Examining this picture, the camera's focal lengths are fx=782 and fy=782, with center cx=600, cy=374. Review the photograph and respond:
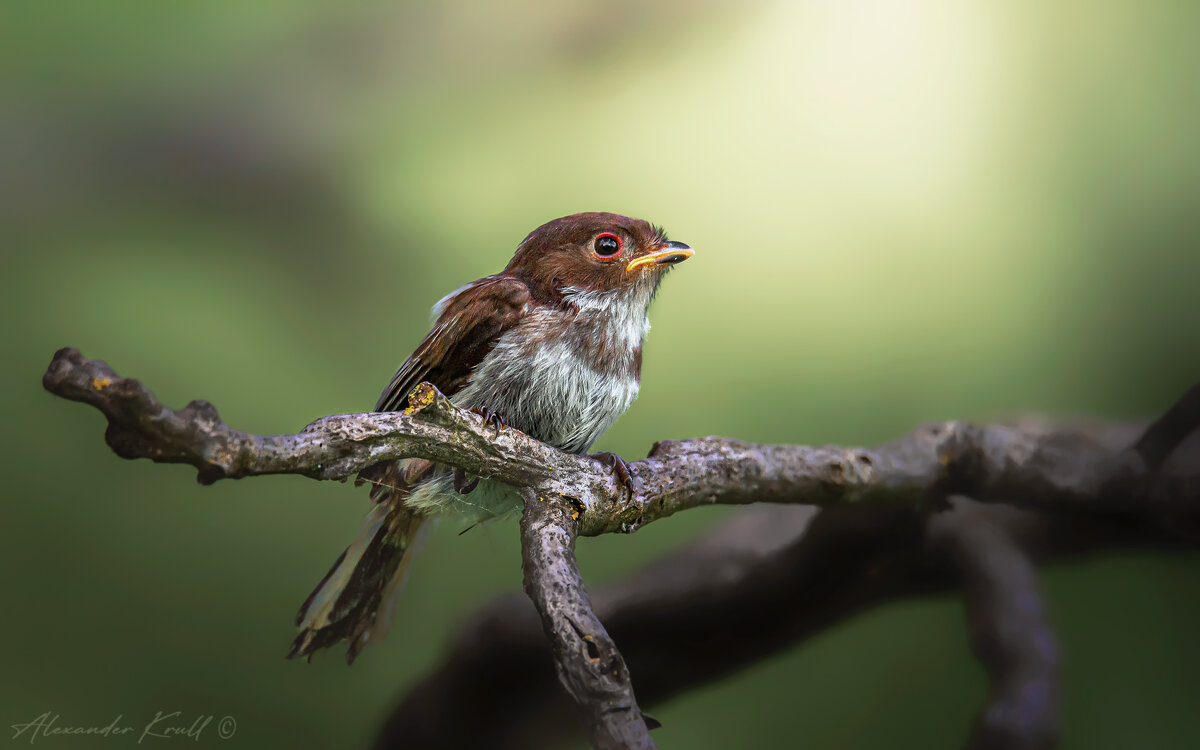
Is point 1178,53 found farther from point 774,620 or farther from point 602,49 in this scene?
point 774,620

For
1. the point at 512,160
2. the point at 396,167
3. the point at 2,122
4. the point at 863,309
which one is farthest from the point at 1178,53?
the point at 2,122

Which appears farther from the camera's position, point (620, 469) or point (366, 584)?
point (366, 584)

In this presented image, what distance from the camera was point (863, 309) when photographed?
2562 mm

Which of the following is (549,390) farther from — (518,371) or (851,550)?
(851,550)

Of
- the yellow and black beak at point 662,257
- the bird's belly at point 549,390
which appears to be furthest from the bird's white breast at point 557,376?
the yellow and black beak at point 662,257

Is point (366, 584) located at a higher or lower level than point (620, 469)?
lower

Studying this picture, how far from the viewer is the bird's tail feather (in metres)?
1.54

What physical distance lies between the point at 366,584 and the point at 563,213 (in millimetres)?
1237

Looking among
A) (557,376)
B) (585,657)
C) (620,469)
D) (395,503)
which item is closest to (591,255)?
(557,376)

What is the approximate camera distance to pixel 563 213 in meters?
2.34

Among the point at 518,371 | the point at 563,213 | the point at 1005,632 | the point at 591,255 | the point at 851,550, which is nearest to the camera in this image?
the point at 518,371

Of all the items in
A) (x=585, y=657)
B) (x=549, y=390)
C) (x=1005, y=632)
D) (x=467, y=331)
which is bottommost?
(x=1005, y=632)

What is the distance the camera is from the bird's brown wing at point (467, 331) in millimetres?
1405

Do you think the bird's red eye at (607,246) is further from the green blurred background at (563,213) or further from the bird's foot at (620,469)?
the green blurred background at (563,213)
